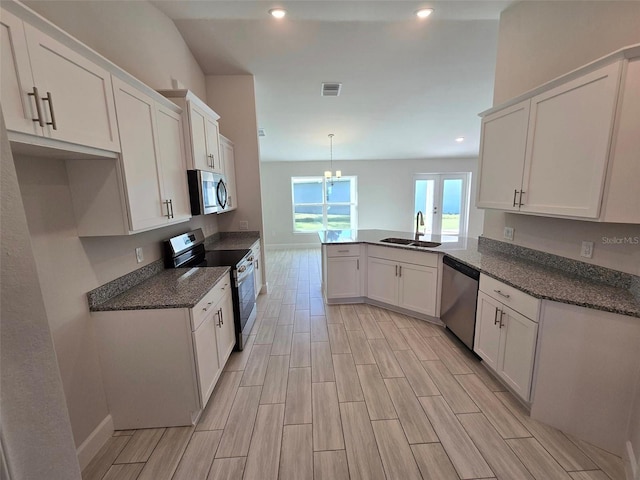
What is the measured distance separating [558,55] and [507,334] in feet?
7.47

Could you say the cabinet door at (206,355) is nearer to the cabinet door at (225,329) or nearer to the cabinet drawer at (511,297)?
the cabinet door at (225,329)

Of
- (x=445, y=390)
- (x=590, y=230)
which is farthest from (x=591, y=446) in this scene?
(x=590, y=230)

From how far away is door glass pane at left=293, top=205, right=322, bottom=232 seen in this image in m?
7.98

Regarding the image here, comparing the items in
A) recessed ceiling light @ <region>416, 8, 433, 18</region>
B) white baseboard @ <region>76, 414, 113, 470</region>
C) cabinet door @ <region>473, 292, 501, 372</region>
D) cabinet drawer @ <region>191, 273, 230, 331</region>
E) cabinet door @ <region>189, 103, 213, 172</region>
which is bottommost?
white baseboard @ <region>76, 414, 113, 470</region>

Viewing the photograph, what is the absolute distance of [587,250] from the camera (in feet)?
6.40

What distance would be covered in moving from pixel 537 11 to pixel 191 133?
3214 millimetres

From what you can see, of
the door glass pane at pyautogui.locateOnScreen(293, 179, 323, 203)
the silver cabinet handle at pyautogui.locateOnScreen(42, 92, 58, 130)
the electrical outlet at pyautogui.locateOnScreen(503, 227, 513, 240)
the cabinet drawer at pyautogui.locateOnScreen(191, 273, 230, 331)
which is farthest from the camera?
the door glass pane at pyautogui.locateOnScreen(293, 179, 323, 203)

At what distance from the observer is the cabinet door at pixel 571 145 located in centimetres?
162

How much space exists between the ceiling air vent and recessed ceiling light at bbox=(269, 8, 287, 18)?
138 centimetres

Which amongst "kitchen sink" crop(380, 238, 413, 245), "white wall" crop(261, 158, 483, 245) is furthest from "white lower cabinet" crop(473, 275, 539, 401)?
"white wall" crop(261, 158, 483, 245)

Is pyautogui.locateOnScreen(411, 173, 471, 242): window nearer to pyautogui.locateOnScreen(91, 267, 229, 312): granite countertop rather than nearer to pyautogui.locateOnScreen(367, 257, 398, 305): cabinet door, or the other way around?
pyautogui.locateOnScreen(367, 257, 398, 305): cabinet door

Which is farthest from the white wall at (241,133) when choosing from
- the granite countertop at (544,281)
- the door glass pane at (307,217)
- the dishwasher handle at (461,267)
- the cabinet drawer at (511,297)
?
the door glass pane at (307,217)

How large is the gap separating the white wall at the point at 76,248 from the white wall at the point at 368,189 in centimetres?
551

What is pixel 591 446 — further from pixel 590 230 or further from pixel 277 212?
pixel 277 212
